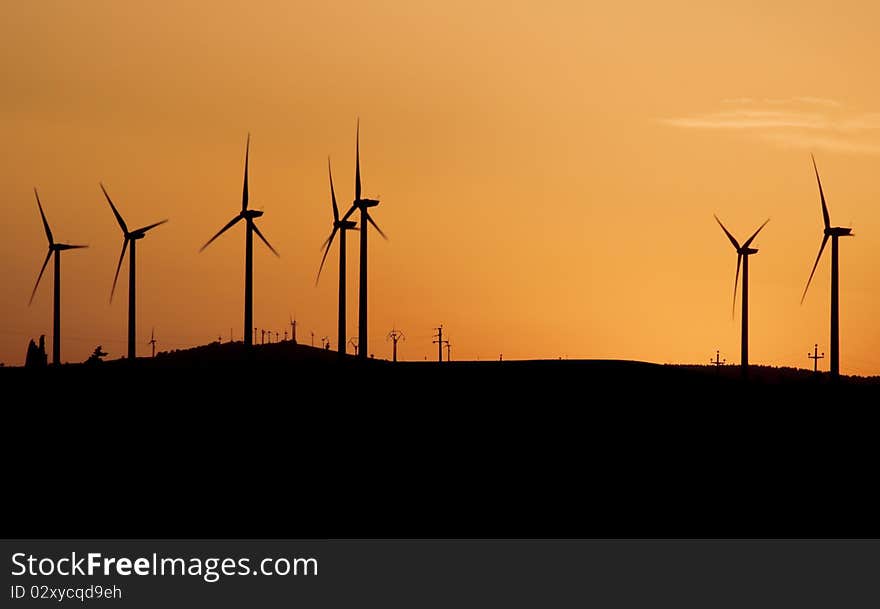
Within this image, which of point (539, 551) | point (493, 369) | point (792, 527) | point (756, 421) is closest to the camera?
point (539, 551)

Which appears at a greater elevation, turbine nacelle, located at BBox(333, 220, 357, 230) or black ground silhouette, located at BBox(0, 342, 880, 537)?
turbine nacelle, located at BBox(333, 220, 357, 230)

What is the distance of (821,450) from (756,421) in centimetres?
1321

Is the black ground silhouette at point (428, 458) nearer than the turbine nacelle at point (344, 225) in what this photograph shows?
Yes

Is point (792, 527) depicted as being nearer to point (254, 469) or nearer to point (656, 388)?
point (254, 469)

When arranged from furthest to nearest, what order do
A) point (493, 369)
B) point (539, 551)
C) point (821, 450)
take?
point (493, 369) < point (821, 450) < point (539, 551)

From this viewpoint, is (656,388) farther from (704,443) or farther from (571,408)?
(704,443)

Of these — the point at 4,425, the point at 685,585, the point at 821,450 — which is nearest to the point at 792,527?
the point at 685,585

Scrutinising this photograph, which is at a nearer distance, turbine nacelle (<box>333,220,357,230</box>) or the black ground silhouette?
the black ground silhouette

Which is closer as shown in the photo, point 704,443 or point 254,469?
point 254,469

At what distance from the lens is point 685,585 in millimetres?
90312

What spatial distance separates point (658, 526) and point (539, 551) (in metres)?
9.06

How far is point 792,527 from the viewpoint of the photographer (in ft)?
336

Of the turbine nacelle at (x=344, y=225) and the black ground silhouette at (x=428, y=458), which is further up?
the turbine nacelle at (x=344, y=225)

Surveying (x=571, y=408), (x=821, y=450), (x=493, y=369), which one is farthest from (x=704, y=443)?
(x=493, y=369)
